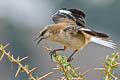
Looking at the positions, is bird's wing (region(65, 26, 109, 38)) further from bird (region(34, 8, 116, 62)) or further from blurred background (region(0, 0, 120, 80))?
blurred background (region(0, 0, 120, 80))

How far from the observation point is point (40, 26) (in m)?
18.6

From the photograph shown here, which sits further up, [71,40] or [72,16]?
[72,16]

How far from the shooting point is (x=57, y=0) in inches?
979

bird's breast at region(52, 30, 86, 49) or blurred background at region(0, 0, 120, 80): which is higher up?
bird's breast at region(52, 30, 86, 49)

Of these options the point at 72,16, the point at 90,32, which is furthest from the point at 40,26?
the point at 90,32

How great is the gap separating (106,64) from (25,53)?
1464cm

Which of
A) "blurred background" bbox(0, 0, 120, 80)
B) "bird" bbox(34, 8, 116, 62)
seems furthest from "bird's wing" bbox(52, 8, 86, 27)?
"blurred background" bbox(0, 0, 120, 80)

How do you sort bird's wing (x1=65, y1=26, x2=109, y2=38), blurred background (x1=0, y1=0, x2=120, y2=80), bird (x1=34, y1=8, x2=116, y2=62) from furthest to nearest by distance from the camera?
blurred background (x1=0, y1=0, x2=120, y2=80), bird (x1=34, y1=8, x2=116, y2=62), bird's wing (x1=65, y1=26, x2=109, y2=38)

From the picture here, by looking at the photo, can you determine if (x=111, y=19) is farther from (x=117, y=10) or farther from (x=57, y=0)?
(x=57, y=0)

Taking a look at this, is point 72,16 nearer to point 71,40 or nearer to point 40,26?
point 71,40

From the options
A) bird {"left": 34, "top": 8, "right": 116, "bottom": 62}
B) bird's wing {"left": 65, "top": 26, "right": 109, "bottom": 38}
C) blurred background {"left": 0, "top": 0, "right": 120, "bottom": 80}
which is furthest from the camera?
blurred background {"left": 0, "top": 0, "right": 120, "bottom": 80}

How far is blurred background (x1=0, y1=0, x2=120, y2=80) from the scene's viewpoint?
14633 mm

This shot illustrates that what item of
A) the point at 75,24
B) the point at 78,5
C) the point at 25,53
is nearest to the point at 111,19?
the point at 78,5

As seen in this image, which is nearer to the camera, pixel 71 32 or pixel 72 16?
pixel 71 32
